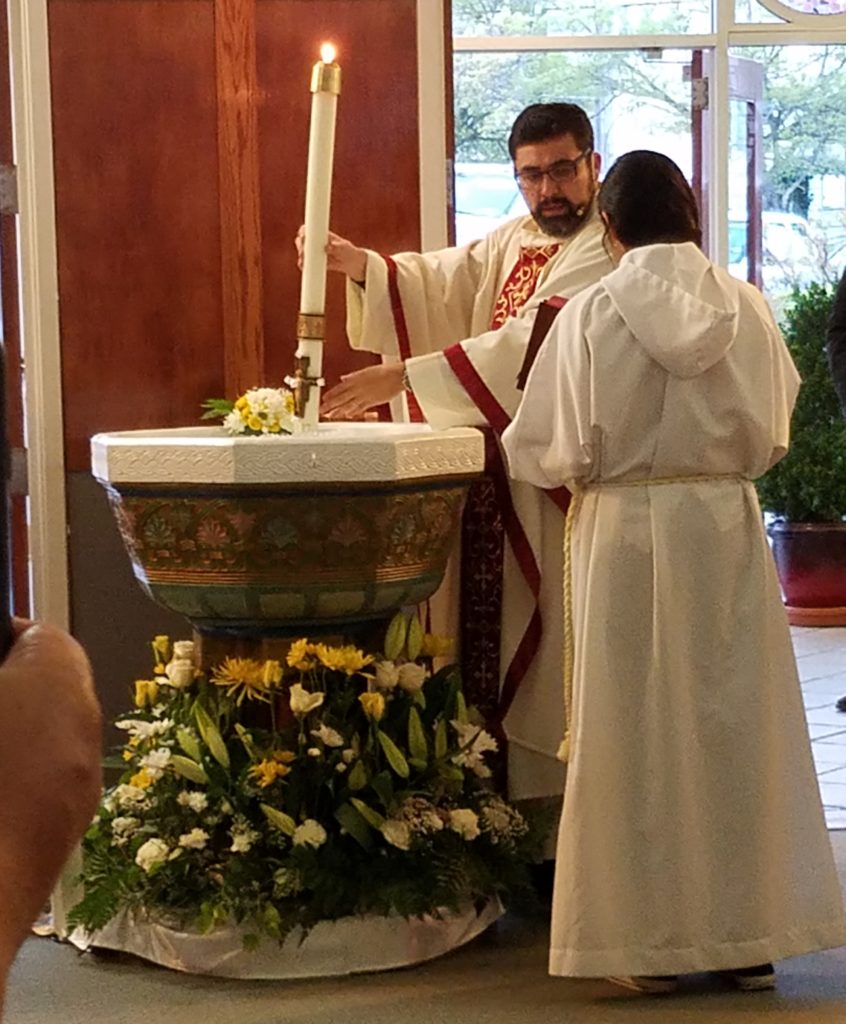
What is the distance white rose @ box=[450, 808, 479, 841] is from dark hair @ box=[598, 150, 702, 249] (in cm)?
111

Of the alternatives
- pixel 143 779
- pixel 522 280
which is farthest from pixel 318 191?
pixel 143 779

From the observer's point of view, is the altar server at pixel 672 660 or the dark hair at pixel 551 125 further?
the dark hair at pixel 551 125

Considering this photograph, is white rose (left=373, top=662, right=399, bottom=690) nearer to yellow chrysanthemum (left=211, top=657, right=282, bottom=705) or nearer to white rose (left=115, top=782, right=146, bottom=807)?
yellow chrysanthemum (left=211, top=657, right=282, bottom=705)

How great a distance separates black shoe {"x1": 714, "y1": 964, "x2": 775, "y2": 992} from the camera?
3.34 metres

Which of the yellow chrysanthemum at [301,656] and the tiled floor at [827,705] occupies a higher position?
the yellow chrysanthemum at [301,656]

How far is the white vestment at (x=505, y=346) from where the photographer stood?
3773 mm

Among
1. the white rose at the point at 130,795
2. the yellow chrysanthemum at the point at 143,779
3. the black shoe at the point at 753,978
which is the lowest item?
the black shoe at the point at 753,978

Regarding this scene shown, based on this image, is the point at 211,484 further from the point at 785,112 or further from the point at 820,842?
the point at 785,112

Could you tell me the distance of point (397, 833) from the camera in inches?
134

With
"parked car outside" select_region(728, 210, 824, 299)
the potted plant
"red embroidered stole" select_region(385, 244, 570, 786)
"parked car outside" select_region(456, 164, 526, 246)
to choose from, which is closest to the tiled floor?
the potted plant

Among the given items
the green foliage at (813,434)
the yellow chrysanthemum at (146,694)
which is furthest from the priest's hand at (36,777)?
the green foliage at (813,434)

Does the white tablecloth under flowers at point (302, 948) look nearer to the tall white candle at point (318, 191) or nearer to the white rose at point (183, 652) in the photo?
the white rose at point (183, 652)

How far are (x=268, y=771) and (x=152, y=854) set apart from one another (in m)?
0.27

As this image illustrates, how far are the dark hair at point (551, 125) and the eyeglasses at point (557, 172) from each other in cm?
3
